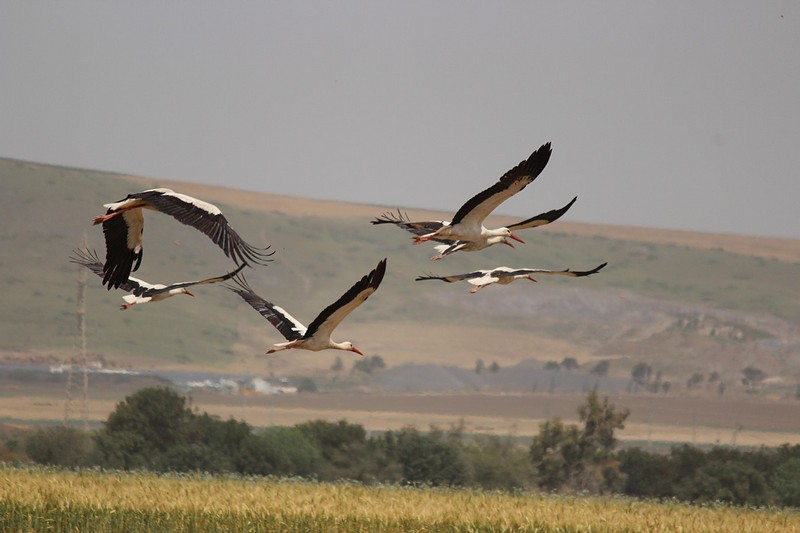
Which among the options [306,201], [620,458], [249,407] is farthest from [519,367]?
[620,458]

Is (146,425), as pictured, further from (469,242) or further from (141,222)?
(469,242)

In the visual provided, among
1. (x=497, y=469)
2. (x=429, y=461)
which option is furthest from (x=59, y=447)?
(x=497, y=469)

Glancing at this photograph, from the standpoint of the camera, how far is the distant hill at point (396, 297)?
459 ft

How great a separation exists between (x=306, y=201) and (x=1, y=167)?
131ft

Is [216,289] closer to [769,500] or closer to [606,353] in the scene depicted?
[606,353]

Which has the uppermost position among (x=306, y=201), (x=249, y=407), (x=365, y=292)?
(x=306, y=201)

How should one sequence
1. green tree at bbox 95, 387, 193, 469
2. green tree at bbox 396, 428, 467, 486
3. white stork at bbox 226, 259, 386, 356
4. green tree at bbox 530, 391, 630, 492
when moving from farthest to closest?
green tree at bbox 530, 391, 630, 492 → green tree at bbox 95, 387, 193, 469 → green tree at bbox 396, 428, 467, 486 → white stork at bbox 226, 259, 386, 356

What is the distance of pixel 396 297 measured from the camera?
531ft

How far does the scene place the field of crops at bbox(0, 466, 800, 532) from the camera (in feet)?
70.8

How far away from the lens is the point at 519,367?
145m

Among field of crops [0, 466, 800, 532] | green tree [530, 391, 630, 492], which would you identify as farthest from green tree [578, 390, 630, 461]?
field of crops [0, 466, 800, 532]

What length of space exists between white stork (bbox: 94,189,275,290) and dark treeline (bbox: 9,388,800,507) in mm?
33300

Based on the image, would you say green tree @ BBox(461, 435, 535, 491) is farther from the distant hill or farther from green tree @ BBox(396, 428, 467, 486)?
the distant hill

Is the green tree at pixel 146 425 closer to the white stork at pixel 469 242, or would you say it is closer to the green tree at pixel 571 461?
the green tree at pixel 571 461
